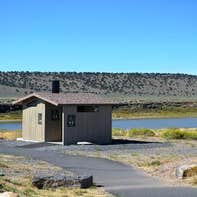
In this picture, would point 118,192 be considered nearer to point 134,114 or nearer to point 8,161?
point 8,161

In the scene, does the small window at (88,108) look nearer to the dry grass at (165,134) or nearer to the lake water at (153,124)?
the dry grass at (165,134)

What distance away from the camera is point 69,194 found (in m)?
15.8

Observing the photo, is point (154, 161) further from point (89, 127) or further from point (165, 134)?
point (165, 134)

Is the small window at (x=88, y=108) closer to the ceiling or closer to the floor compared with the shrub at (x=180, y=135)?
closer to the ceiling

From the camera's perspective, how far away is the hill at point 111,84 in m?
133

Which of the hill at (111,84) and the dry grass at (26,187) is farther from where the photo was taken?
the hill at (111,84)

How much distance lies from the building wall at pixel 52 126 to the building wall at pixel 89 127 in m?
1.55

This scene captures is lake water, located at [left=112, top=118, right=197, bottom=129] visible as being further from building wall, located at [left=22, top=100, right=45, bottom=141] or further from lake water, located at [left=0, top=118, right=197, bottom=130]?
building wall, located at [left=22, top=100, right=45, bottom=141]

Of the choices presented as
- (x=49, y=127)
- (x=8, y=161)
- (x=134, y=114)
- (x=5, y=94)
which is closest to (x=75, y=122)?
(x=49, y=127)

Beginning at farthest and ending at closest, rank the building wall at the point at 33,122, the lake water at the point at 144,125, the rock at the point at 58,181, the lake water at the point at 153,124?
the lake water at the point at 153,124 < the lake water at the point at 144,125 < the building wall at the point at 33,122 < the rock at the point at 58,181

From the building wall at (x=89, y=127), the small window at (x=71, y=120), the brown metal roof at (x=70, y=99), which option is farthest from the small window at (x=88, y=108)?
the small window at (x=71, y=120)

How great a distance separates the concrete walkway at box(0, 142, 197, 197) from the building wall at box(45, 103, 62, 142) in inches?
205

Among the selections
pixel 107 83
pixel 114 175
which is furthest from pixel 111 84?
pixel 114 175

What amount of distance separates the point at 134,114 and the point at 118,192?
8723 cm
